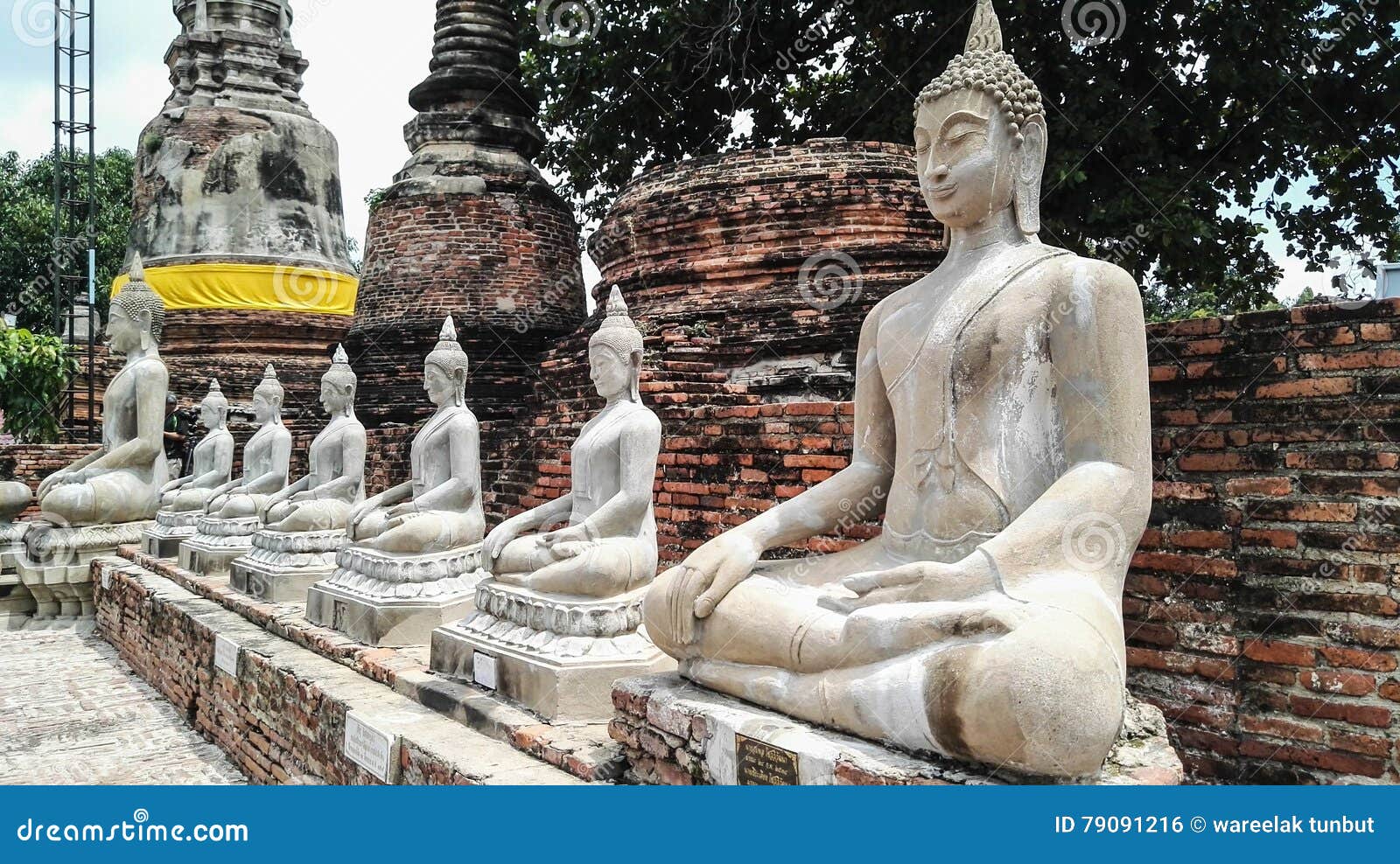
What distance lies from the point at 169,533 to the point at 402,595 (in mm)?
5080

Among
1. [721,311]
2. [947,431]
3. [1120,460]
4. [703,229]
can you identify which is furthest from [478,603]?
[703,229]

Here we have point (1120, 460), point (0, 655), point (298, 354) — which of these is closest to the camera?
point (1120, 460)

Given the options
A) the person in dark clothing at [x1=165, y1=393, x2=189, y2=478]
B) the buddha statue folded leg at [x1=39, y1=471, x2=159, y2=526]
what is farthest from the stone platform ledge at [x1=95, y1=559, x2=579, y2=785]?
the person in dark clothing at [x1=165, y1=393, x2=189, y2=478]

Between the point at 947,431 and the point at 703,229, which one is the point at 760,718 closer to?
the point at 947,431

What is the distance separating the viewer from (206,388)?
1645 centimetres

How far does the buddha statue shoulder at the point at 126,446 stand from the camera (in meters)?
9.71

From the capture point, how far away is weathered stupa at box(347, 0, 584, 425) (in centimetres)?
1222

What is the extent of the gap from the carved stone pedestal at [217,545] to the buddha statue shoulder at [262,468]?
0.29ft

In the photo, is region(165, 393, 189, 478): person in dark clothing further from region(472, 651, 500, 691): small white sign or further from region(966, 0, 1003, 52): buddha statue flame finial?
region(966, 0, 1003, 52): buddha statue flame finial

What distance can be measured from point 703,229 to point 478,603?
197 inches

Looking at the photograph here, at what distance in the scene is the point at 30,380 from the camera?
14438mm

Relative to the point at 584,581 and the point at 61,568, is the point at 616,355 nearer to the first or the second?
the point at 584,581

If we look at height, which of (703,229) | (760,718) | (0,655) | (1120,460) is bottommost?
(0,655)

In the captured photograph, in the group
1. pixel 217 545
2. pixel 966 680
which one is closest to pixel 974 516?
pixel 966 680
